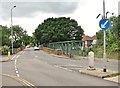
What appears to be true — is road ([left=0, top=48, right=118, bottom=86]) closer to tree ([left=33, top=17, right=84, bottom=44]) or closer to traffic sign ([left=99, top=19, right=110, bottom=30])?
traffic sign ([left=99, top=19, right=110, bottom=30])

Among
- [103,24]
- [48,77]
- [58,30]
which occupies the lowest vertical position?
[48,77]

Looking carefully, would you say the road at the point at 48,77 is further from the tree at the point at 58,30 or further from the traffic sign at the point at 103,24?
the tree at the point at 58,30

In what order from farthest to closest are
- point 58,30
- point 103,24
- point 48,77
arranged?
point 58,30 < point 103,24 < point 48,77

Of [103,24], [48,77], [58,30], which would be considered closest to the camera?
[48,77]

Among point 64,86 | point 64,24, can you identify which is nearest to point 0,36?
point 64,24

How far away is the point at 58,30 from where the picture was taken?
98875 mm

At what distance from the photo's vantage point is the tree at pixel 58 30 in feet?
317

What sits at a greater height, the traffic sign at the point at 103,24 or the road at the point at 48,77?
the traffic sign at the point at 103,24

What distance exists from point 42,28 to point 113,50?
219ft

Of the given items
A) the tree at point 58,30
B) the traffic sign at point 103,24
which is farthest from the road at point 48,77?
the tree at point 58,30

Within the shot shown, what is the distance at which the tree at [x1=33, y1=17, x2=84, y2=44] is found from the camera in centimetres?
9650

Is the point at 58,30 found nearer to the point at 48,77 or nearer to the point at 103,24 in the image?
the point at 103,24

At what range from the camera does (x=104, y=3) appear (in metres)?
19.2

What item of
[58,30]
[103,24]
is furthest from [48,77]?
[58,30]
